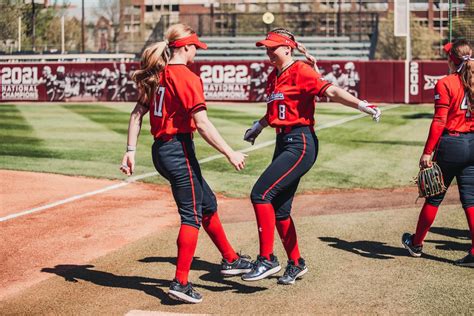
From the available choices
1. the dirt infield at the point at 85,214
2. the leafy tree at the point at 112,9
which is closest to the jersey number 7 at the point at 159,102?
the dirt infield at the point at 85,214

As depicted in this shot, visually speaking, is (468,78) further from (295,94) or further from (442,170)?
(295,94)

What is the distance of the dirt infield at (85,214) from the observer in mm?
7297

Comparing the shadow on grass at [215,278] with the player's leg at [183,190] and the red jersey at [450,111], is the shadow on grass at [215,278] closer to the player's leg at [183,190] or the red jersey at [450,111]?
the player's leg at [183,190]

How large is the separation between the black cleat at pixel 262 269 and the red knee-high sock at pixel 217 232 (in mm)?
332

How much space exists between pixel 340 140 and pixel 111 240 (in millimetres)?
11578

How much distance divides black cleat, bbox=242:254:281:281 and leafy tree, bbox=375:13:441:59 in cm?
6296

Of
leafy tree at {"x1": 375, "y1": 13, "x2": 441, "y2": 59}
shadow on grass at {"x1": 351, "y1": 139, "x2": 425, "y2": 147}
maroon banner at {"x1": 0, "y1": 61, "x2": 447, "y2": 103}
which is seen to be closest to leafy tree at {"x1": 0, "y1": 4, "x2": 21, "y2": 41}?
maroon banner at {"x1": 0, "y1": 61, "x2": 447, "y2": 103}

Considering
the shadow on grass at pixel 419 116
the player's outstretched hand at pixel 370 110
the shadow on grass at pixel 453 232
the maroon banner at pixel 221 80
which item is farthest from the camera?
the maroon banner at pixel 221 80

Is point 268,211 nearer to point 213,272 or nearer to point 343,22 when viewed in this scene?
point 213,272

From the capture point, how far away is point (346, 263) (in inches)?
274

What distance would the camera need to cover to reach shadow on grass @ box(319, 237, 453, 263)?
726cm

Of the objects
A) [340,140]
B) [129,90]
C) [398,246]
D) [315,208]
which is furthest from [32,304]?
[129,90]

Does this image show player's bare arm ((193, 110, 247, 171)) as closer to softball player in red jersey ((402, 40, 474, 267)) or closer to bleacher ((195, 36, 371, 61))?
softball player in red jersey ((402, 40, 474, 267))

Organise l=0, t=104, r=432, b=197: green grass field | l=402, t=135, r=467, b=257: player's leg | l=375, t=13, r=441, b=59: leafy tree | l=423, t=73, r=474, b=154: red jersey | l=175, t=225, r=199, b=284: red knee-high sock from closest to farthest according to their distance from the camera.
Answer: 1. l=175, t=225, r=199, b=284: red knee-high sock
2. l=423, t=73, r=474, b=154: red jersey
3. l=402, t=135, r=467, b=257: player's leg
4. l=0, t=104, r=432, b=197: green grass field
5. l=375, t=13, r=441, b=59: leafy tree
